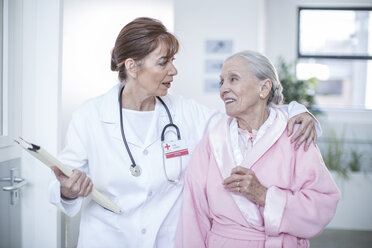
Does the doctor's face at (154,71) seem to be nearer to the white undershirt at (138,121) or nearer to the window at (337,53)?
the white undershirt at (138,121)

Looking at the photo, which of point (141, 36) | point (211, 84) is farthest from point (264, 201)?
point (211, 84)

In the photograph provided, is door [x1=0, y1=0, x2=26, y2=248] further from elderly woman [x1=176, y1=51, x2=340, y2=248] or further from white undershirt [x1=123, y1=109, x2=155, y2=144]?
elderly woman [x1=176, y1=51, x2=340, y2=248]

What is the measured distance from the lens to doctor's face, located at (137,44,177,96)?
166 cm

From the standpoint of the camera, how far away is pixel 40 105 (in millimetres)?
1757

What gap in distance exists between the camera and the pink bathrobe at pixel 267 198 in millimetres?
1439

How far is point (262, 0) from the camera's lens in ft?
15.5

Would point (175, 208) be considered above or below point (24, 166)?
below

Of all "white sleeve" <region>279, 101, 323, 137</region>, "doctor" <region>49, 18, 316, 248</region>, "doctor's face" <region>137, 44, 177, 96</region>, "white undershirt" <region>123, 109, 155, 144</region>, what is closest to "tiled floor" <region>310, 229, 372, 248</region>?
"white sleeve" <region>279, 101, 323, 137</region>

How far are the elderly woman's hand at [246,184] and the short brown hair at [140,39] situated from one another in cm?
63

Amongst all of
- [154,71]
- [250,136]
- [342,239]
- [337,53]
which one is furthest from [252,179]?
[337,53]

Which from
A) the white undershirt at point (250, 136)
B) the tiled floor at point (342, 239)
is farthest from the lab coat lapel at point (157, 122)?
the tiled floor at point (342, 239)

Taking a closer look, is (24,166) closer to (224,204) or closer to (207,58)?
(224,204)

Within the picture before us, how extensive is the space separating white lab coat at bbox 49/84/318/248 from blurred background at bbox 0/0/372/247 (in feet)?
0.77

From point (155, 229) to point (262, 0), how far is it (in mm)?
3883
